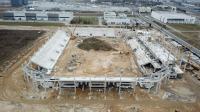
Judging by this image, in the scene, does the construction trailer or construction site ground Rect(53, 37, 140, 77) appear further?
construction site ground Rect(53, 37, 140, 77)

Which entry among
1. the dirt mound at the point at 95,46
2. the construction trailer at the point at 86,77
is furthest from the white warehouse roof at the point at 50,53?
the dirt mound at the point at 95,46

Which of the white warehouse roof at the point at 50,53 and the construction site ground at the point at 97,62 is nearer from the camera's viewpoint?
the white warehouse roof at the point at 50,53

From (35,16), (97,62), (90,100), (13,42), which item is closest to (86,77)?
(90,100)

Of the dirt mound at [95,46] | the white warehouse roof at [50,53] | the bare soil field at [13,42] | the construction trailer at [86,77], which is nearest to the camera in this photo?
the construction trailer at [86,77]

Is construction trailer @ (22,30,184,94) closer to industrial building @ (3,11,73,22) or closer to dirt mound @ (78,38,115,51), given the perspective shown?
dirt mound @ (78,38,115,51)

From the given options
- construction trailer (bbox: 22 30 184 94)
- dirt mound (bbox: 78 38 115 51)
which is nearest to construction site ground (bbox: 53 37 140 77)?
dirt mound (bbox: 78 38 115 51)

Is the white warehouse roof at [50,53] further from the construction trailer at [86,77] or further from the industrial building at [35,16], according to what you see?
the industrial building at [35,16]

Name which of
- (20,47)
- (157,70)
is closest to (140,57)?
(157,70)
